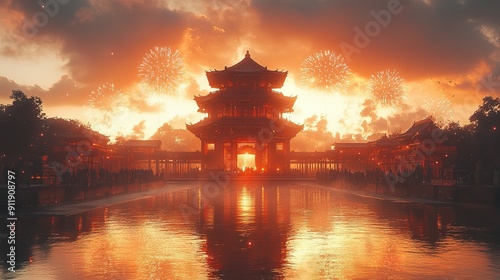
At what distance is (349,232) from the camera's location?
50.9ft

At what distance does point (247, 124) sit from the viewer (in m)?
73.0

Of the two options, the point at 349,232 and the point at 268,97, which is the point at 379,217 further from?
the point at 268,97

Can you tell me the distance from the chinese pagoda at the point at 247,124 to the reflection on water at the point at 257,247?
53059 millimetres

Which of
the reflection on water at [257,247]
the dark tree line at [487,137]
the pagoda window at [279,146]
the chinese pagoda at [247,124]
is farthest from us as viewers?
the pagoda window at [279,146]

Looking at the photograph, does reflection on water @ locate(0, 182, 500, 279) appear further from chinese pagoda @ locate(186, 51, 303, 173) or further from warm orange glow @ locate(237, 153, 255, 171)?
warm orange glow @ locate(237, 153, 255, 171)

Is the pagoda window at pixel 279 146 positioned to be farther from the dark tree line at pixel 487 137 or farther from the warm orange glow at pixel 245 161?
the dark tree line at pixel 487 137

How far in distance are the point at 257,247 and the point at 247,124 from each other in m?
60.7

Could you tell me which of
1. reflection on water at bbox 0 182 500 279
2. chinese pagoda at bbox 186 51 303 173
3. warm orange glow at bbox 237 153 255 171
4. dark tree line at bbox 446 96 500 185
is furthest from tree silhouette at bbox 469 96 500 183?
warm orange glow at bbox 237 153 255 171

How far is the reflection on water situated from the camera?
956 centimetres

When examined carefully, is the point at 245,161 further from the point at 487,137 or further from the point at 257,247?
the point at 257,247

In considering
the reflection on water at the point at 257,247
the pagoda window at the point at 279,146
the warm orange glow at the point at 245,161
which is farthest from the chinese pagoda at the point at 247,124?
the reflection on water at the point at 257,247

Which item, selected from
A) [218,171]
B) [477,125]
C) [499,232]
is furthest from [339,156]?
[499,232]

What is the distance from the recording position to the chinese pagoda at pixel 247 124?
7388 centimetres

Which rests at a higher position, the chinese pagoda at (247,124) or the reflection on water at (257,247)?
the chinese pagoda at (247,124)
